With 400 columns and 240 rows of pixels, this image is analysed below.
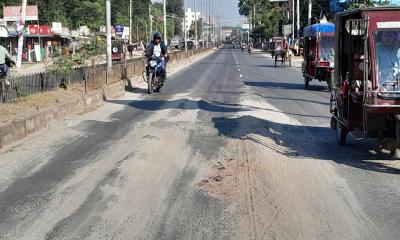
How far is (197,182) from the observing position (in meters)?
7.69

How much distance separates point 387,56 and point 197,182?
364 centimetres

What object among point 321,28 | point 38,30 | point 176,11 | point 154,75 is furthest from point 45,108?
point 176,11

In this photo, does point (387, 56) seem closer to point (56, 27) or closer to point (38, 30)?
point (38, 30)

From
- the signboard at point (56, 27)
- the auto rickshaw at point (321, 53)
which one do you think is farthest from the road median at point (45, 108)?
the signboard at point (56, 27)

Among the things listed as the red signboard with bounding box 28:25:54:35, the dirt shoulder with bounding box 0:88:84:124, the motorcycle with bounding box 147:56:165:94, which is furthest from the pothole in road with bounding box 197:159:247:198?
the red signboard with bounding box 28:25:54:35

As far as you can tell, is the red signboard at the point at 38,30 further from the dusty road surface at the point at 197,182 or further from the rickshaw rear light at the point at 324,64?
the dusty road surface at the point at 197,182

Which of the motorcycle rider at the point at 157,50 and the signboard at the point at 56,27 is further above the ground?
the signboard at the point at 56,27

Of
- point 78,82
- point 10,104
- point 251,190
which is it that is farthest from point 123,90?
point 251,190

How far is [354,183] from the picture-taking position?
759cm

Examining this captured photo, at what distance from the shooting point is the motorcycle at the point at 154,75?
69.7 ft

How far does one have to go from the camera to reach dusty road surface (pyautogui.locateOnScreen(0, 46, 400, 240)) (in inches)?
231

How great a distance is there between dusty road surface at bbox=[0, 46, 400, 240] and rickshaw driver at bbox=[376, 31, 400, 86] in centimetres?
134

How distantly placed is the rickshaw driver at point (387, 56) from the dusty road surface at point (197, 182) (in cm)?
134

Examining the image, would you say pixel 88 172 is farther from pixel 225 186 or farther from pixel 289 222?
pixel 289 222
